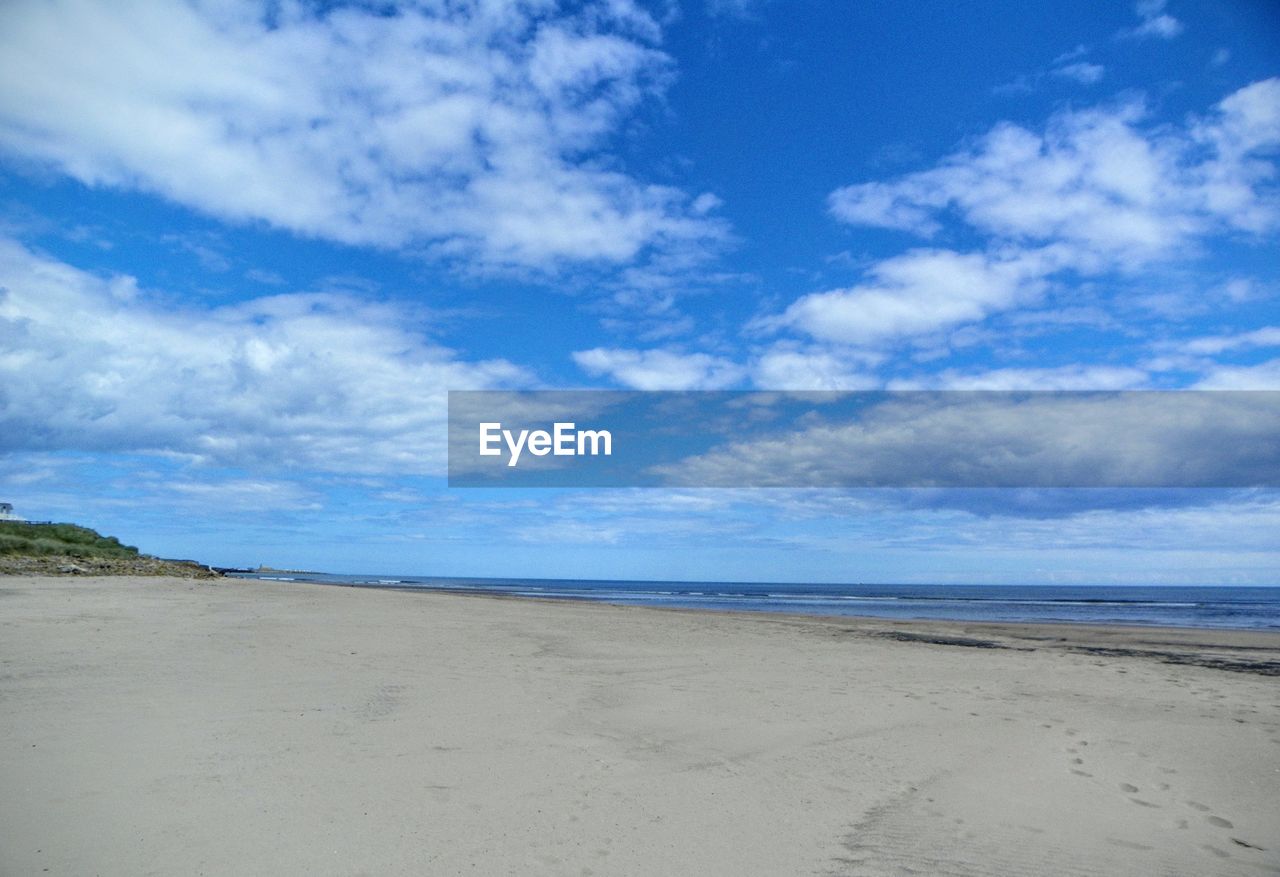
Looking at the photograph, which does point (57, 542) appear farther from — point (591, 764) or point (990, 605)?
point (990, 605)

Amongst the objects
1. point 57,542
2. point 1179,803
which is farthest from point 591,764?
point 57,542

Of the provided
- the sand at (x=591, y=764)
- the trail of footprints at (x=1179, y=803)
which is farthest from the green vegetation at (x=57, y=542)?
the trail of footprints at (x=1179, y=803)

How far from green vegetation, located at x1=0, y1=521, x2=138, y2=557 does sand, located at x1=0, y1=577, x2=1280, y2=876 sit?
31.3 metres

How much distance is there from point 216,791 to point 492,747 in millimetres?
2349

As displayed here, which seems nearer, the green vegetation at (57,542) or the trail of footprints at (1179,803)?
the trail of footprints at (1179,803)

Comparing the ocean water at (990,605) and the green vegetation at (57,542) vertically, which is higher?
the green vegetation at (57,542)

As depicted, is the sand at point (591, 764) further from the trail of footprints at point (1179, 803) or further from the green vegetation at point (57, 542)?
the green vegetation at point (57, 542)

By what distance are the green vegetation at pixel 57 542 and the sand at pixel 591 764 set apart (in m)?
31.3

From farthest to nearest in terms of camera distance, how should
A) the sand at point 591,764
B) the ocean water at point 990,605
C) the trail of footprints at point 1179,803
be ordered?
the ocean water at point 990,605 < the trail of footprints at point 1179,803 < the sand at point 591,764

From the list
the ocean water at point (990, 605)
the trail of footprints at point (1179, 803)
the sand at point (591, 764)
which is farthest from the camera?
the ocean water at point (990, 605)

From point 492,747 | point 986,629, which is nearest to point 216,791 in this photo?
point 492,747

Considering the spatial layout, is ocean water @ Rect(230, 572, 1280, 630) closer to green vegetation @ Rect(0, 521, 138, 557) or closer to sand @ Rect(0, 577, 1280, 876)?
green vegetation @ Rect(0, 521, 138, 557)

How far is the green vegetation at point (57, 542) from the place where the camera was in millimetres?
36812

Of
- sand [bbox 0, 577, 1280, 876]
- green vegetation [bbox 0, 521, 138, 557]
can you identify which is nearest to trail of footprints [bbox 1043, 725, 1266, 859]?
sand [bbox 0, 577, 1280, 876]
